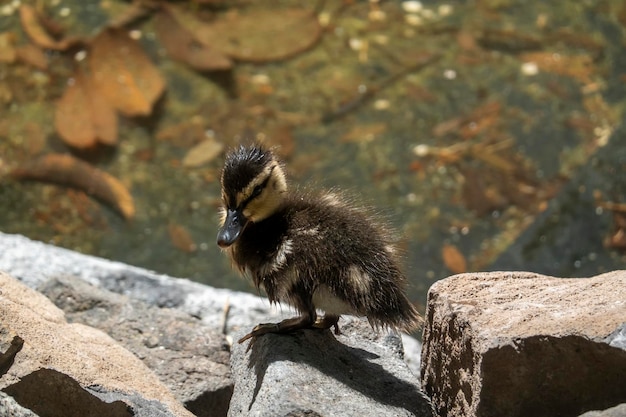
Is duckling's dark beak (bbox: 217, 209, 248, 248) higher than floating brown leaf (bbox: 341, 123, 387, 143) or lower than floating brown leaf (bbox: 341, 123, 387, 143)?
higher

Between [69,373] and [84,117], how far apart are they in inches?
159

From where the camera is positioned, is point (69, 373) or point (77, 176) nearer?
point (69, 373)

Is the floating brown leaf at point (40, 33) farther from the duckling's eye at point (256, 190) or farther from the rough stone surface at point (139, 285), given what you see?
the duckling's eye at point (256, 190)

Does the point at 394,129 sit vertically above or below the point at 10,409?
below

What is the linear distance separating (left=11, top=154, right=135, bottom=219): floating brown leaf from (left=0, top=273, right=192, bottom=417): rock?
9.33 ft

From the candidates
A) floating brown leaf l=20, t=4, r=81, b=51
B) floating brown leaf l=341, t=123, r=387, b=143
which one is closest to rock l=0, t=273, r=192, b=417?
floating brown leaf l=341, t=123, r=387, b=143

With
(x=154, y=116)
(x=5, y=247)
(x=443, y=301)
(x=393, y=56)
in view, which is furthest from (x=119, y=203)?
(x=443, y=301)

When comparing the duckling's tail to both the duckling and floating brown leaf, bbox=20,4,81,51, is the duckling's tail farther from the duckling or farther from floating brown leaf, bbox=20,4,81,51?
floating brown leaf, bbox=20,4,81,51

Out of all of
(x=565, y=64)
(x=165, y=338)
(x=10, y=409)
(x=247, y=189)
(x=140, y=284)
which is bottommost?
(x=565, y=64)

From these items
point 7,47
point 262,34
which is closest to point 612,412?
point 262,34

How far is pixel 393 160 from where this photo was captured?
21.9 feet

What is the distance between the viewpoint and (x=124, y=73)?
716 cm

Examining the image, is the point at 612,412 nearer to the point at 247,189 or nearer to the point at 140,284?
the point at 247,189

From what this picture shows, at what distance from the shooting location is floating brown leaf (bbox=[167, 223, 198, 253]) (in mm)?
6152
